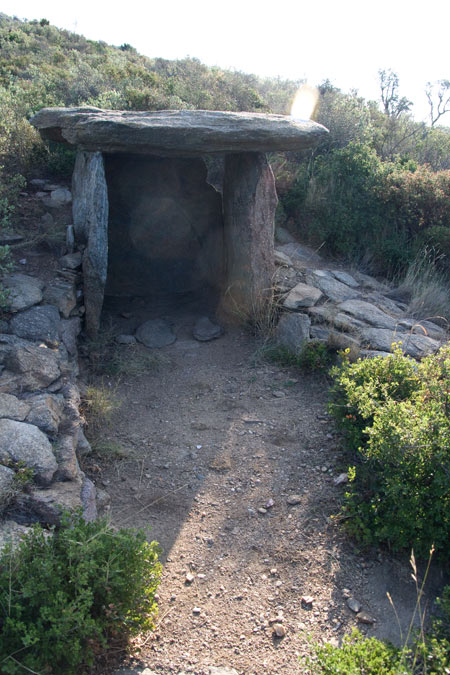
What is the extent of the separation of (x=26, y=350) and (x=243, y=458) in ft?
6.26

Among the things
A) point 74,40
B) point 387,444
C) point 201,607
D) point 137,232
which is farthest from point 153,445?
point 74,40

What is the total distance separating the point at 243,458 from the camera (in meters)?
4.31

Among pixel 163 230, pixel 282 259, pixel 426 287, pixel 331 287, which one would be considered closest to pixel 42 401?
pixel 163 230

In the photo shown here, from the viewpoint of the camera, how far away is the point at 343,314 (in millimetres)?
5859

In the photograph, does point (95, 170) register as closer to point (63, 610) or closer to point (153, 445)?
point (153, 445)

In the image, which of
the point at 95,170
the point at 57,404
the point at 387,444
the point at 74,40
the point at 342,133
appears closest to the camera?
the point at 387,444

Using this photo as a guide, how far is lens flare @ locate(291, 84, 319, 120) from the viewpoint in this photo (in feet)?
34.9

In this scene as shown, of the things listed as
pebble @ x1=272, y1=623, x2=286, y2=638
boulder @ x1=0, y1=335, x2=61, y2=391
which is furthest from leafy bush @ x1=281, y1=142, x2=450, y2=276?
pebble @ x1=272, y1=623, x2=286, y2=638

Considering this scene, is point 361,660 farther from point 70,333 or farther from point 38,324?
point 70,333

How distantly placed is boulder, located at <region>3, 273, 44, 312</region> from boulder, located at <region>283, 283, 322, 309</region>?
2597 millimetres

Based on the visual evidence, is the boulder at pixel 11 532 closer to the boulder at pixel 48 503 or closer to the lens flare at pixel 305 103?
the boulder at pixel 48 503

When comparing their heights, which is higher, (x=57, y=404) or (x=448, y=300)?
(x=448, y=300)

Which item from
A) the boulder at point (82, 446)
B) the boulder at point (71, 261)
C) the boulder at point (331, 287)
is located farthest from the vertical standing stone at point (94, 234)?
the boulder at point (331, 287)

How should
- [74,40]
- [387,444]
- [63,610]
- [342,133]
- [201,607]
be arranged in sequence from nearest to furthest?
[63,610]
[201,607]
[387,444]
[342,133]
[74,40]
